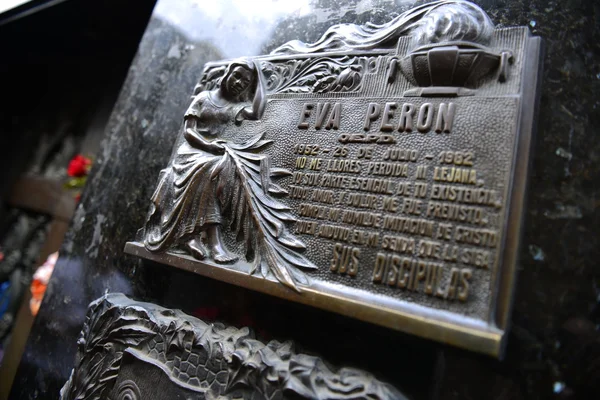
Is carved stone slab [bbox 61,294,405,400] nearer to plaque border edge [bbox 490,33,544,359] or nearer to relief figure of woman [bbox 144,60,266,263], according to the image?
relief figure of woman [bbox 144,60,266,263]

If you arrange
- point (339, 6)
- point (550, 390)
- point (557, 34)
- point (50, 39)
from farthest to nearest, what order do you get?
point (50, 39) → point (339, 6) → point (557, 34) → point (550, 390)

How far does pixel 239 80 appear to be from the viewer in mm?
1779

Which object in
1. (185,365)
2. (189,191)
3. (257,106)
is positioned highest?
(257,106)

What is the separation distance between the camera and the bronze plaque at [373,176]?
1.15m

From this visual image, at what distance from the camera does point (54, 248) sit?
3.43 metres

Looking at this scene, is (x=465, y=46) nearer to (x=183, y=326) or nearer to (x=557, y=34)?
(x=557, y=34)

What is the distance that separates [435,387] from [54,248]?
3522mm

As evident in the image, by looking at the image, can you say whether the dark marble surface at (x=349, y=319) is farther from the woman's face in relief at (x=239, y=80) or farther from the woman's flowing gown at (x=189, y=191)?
the woman's face in relief at (x=239, y=80)

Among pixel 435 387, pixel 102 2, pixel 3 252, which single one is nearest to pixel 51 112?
pixel 3 252

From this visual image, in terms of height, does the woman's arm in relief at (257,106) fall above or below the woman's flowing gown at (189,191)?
above

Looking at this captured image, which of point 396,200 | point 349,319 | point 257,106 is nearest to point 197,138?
point 257,106

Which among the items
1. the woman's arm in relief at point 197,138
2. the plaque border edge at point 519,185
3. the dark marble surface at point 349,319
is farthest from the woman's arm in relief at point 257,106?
the plaque border edge at point 519,185

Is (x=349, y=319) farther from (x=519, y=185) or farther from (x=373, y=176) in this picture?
(x=519, y=185)

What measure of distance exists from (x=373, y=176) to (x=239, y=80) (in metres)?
0.85
